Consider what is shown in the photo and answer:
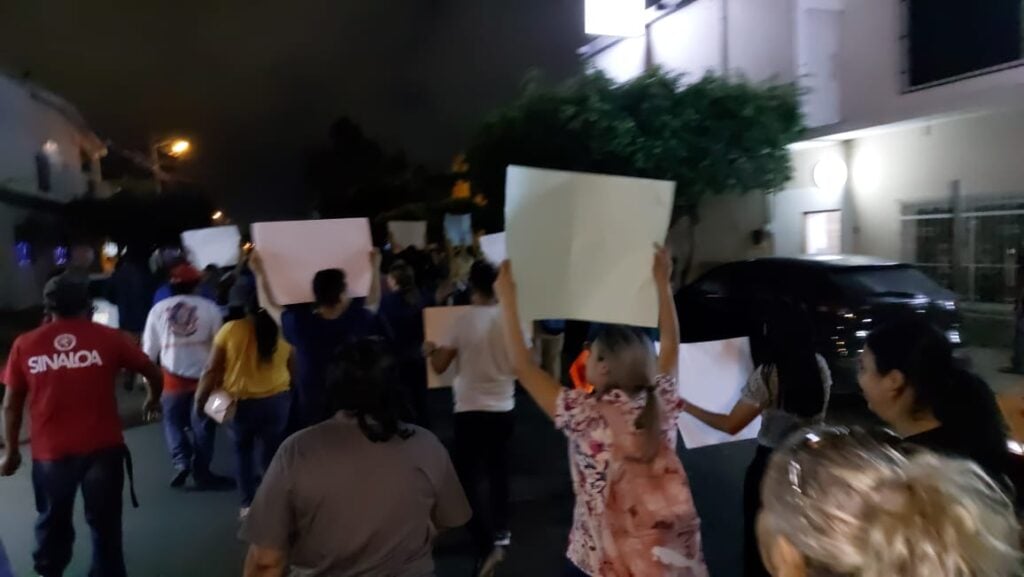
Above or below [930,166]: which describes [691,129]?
above

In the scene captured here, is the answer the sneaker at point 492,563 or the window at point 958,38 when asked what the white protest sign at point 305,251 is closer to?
the sneaker at point 492,563

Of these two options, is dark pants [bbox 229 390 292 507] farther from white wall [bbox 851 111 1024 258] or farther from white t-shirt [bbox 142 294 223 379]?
white wall [bbox 851 111 1024 258]

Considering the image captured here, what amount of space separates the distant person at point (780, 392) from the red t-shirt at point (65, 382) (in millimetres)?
2945

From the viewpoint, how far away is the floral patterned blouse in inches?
99.5

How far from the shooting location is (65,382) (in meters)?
3.92

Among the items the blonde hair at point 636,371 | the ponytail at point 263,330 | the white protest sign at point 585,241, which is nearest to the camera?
the blonde hair at point 636,371

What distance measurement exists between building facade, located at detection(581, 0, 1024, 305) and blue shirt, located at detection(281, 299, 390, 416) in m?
9.38

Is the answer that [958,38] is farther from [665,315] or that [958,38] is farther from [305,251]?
[665,315]

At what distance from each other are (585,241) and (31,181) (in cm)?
2798

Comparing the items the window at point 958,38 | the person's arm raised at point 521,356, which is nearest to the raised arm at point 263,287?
the person's arm raised at point 521,356

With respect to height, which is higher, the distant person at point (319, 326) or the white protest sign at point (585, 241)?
the white protest sign at point (585, 241)

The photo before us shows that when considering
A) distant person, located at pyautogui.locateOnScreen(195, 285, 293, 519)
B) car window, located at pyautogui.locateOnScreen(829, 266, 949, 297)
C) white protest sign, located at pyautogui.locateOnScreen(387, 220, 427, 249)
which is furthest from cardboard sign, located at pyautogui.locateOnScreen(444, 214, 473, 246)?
distant person, located at pyautogui.locateOnScreen(195, 285, 293, 519)

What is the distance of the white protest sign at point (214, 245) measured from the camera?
7.32 meters

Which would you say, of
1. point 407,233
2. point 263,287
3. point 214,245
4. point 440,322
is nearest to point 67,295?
point 263,287
